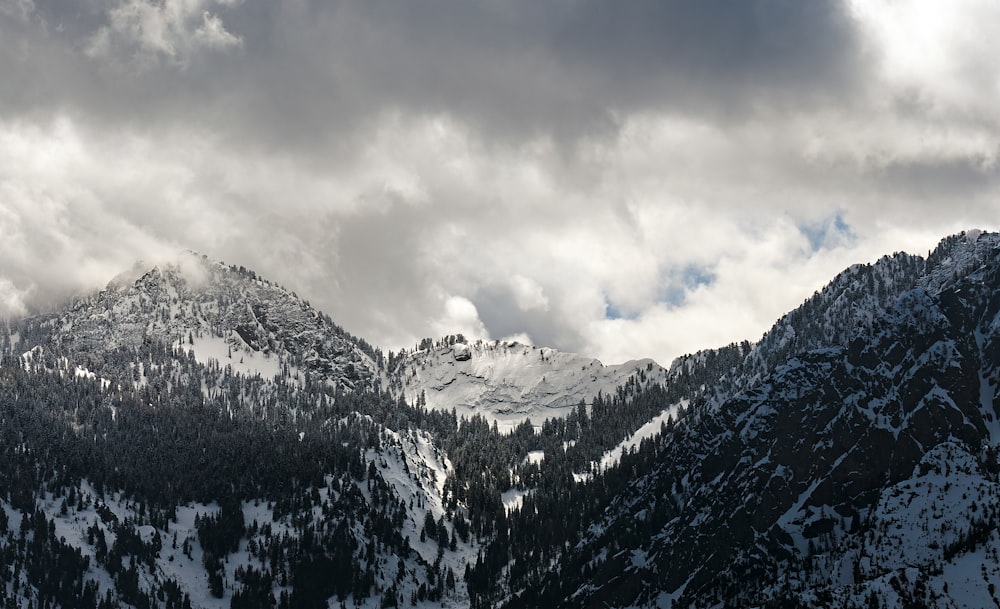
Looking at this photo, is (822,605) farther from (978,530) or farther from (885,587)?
(978,530)

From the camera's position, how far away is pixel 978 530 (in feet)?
645

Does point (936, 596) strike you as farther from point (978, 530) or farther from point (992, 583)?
point (978, 530)

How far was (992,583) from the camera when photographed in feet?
586

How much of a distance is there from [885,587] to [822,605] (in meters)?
12.0

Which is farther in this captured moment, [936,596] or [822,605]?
[822,605]

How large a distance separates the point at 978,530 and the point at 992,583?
765 inches

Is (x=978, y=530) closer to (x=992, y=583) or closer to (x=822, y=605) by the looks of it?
(x=992, y=583)

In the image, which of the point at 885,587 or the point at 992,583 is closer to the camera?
the point at 992,583

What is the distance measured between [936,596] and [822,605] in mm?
22275

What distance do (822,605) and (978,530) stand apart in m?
31.8

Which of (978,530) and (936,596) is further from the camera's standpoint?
(978,530)

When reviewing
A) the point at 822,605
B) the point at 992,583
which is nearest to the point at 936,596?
the point at 992,583

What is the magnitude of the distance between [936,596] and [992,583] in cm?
918

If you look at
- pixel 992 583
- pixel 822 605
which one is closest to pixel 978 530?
pixel 992 583
